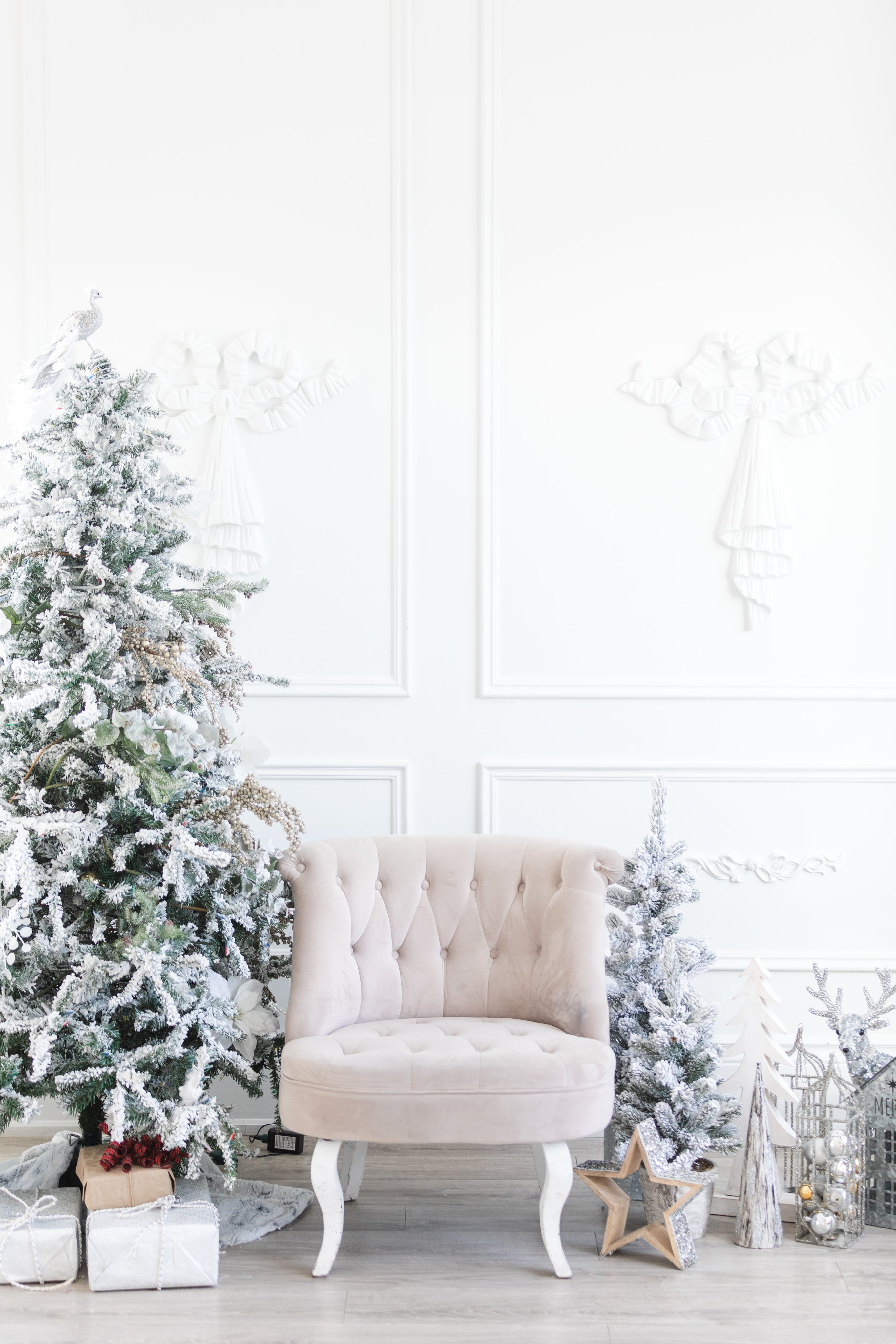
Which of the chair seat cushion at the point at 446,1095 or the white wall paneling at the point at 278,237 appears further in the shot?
the white wall paneling at the point at 278,237

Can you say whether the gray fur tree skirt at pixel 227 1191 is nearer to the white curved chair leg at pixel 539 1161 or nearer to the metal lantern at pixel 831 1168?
the white curved chair leg at pixel 539 1161

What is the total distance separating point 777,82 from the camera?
308 centimetres

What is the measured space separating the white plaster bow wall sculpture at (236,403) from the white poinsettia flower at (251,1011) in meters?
1.19

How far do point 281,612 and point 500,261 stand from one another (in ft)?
3.97

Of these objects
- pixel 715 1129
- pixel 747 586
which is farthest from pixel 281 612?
pixel 715 1129

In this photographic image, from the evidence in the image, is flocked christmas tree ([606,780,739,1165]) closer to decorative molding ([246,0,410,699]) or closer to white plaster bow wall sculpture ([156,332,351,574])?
decorative molding ([246,0,410,699])

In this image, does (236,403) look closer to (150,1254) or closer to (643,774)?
(643,774)

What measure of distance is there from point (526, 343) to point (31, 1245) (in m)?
2.58

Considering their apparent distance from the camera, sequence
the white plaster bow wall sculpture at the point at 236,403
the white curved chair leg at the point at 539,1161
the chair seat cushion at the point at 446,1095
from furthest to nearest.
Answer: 1. the white plaster bow wall sculpture at the point at 236,403
2. the white curved chair leg at the point at 539,1161
3. the chair seat cushion at the point at 446,1095

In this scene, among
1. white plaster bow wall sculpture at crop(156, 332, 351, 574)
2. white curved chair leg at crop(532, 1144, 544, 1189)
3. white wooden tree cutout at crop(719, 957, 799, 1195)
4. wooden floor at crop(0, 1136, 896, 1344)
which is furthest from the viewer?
white plaster bow wall sculpture at crop(156, 332, 351, 574)

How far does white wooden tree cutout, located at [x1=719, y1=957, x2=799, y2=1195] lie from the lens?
8.29 feet

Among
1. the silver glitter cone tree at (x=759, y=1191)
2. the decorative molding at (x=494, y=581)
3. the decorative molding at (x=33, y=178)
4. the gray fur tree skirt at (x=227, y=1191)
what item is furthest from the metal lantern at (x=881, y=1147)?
the decorative molding at (x=33, y=178)

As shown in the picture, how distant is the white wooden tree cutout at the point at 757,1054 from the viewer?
2.53 metres

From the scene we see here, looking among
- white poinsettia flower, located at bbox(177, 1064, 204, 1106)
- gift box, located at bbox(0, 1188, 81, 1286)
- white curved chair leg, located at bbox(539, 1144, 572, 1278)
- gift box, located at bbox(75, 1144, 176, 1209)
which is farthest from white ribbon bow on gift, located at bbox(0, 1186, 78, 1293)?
white curved chair leg, located at bbox(539, 1144, 572, 1278)
